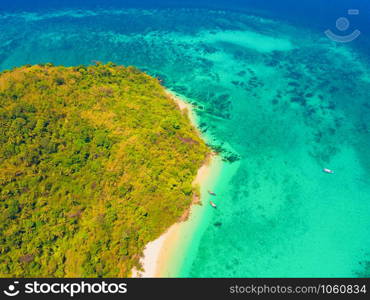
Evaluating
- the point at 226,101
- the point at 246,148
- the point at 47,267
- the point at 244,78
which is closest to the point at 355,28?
the point at 244,78

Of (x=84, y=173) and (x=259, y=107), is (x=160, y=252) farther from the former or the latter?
(x=259, y=107)

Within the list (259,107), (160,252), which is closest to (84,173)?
(160,252)

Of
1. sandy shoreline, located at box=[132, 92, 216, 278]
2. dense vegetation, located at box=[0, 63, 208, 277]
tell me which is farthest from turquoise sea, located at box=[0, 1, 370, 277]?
dense vegetation, located at box=[0, 63, 208, 277]

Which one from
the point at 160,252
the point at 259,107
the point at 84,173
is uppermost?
the point at 259,107

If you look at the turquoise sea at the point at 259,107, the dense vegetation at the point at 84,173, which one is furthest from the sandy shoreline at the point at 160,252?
the turquoise sea at the point at 259,107

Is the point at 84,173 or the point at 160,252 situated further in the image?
the point at 84,173

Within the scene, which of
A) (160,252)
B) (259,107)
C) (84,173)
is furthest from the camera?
(259,107)

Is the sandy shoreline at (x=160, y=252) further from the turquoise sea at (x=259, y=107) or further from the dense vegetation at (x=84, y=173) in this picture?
the turquoise sea at (x=259, y=107)

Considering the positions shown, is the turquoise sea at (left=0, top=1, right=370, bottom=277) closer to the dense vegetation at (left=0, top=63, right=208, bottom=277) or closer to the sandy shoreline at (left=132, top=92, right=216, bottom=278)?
the sandy shoreline at (left=132, top=92, right=216, bottom=278)
